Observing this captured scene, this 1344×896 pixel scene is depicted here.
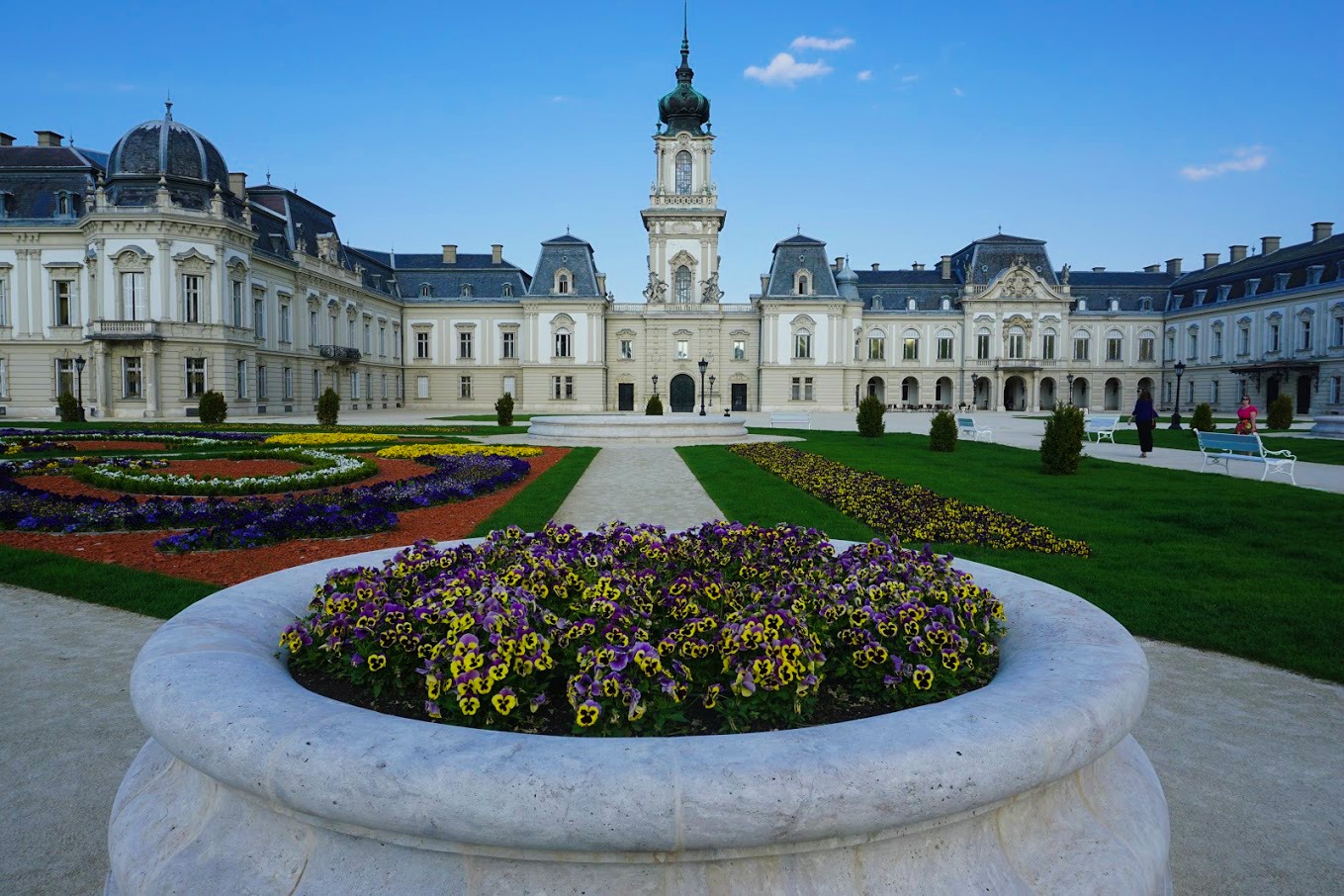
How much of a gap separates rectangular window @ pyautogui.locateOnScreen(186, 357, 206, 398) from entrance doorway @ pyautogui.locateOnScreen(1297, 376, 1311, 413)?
2619 inches

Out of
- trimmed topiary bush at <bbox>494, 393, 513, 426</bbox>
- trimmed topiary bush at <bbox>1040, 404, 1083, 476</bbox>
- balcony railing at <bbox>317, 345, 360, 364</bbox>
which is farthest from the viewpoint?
balcony railing at <bbox>317, 345, 360, 364</bbox>

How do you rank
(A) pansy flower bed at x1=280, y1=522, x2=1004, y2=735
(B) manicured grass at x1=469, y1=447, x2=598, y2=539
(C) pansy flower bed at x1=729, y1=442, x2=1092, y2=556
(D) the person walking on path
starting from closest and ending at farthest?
(A) pansy flower bed at x1=280, y1=522, x2=1004, y2=735, (C) pansy flower bed at x1=729, y1=442, x2=1092, y2=556, (B) manicured grass at x1=469, y1=447, x2=598, y2=539, (D) the person walking on path

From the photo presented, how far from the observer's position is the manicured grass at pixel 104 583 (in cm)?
609

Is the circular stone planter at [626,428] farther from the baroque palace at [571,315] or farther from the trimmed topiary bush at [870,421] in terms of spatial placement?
the baroque palace at [571,315]

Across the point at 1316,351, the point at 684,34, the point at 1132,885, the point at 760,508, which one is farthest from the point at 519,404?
the point at 1132,885

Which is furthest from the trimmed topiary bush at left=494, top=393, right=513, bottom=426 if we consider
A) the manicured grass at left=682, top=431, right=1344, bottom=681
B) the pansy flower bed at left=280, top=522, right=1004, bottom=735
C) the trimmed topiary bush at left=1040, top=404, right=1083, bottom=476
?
the pansy flower bed at left=280, top=522, right=1004, bottom=735

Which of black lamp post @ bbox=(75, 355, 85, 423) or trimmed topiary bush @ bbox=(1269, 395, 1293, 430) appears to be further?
black lamp post @ bbox=(75, 355, 85, 423)

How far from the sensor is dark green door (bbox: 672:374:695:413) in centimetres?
5678

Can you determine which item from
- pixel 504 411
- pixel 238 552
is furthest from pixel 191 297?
pixel 238 552

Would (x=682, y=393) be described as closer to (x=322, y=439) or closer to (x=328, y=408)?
(x=328, y=408)

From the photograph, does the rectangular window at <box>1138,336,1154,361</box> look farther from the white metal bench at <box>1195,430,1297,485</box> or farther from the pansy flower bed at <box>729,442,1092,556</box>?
the pansy flower bed at <box>729,442,1092,556</box>

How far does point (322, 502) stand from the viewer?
9.88 m

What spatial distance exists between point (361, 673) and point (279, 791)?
97 cm

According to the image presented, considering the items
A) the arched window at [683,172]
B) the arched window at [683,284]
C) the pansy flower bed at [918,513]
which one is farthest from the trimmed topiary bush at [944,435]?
the arched window at [683,172]
